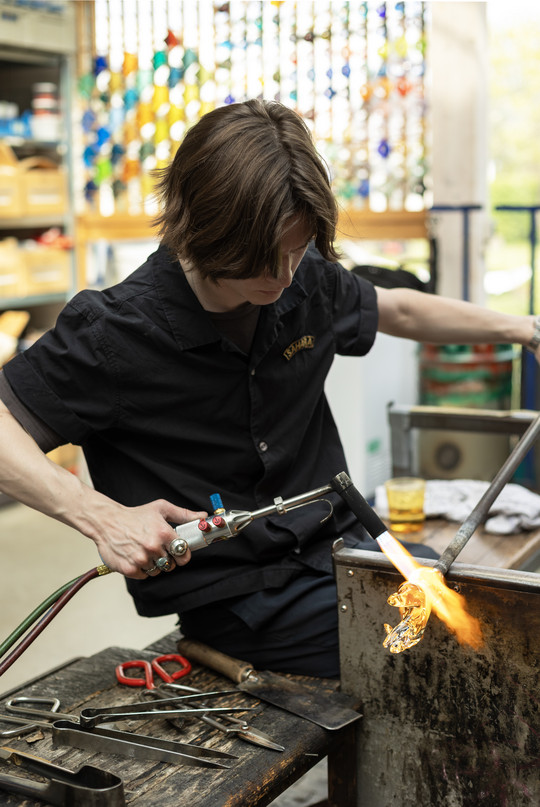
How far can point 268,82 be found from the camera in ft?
14.4

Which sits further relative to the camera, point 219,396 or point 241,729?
point 219,396

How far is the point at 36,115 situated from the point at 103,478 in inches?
143

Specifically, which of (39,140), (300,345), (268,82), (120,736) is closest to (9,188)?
(39,140)

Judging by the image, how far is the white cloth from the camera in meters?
2.20

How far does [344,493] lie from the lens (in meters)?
1.36

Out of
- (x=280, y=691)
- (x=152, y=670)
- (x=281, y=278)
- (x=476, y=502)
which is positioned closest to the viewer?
(x=281, y=278)

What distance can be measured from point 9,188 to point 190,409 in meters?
3.21

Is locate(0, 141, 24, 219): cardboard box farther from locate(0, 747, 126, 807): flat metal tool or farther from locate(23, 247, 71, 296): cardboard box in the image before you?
locate(0, 747, 126, 807): flat metal tool

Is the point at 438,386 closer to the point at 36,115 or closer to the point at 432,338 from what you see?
the point at 432,338

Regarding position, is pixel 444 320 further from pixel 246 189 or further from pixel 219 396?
pixel 246 189

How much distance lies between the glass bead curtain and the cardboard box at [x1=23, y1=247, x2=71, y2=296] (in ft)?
1.18

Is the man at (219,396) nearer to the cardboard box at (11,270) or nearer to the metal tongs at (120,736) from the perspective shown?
the metal tongs at (120,736)

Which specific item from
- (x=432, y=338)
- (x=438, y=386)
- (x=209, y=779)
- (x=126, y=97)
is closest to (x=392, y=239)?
(x=438, y=386)

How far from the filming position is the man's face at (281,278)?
4.59 feet
